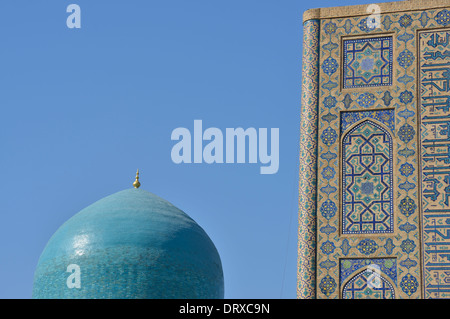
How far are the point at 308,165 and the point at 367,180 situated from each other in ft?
1.97

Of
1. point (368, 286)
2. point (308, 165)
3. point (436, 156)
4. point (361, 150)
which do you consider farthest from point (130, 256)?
point (436, 156)

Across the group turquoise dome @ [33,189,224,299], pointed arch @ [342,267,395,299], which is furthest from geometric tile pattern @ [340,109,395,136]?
turquoise dome @ [33,189,224,299]

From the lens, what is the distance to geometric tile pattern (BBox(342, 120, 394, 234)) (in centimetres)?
1054

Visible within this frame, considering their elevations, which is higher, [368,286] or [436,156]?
[436,156]

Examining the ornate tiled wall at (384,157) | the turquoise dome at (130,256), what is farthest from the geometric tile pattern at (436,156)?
the turquoise dome at (130,256)

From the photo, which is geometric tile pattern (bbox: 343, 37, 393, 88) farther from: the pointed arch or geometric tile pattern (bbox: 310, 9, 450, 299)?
the pointed arch

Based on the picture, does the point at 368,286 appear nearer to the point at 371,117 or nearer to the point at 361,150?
the point at 361,150

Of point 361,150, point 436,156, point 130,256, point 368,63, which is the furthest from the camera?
point 130,256

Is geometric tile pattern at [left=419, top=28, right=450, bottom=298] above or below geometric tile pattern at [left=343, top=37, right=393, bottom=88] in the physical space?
below

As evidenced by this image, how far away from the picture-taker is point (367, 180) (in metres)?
10.7

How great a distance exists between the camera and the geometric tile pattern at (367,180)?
1054 centimetres

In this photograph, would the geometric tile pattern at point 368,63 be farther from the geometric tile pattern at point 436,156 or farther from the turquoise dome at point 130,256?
the turquoise dome at point 130,256

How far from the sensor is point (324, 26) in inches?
444

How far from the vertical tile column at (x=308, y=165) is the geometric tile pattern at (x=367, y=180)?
30 centimetres
